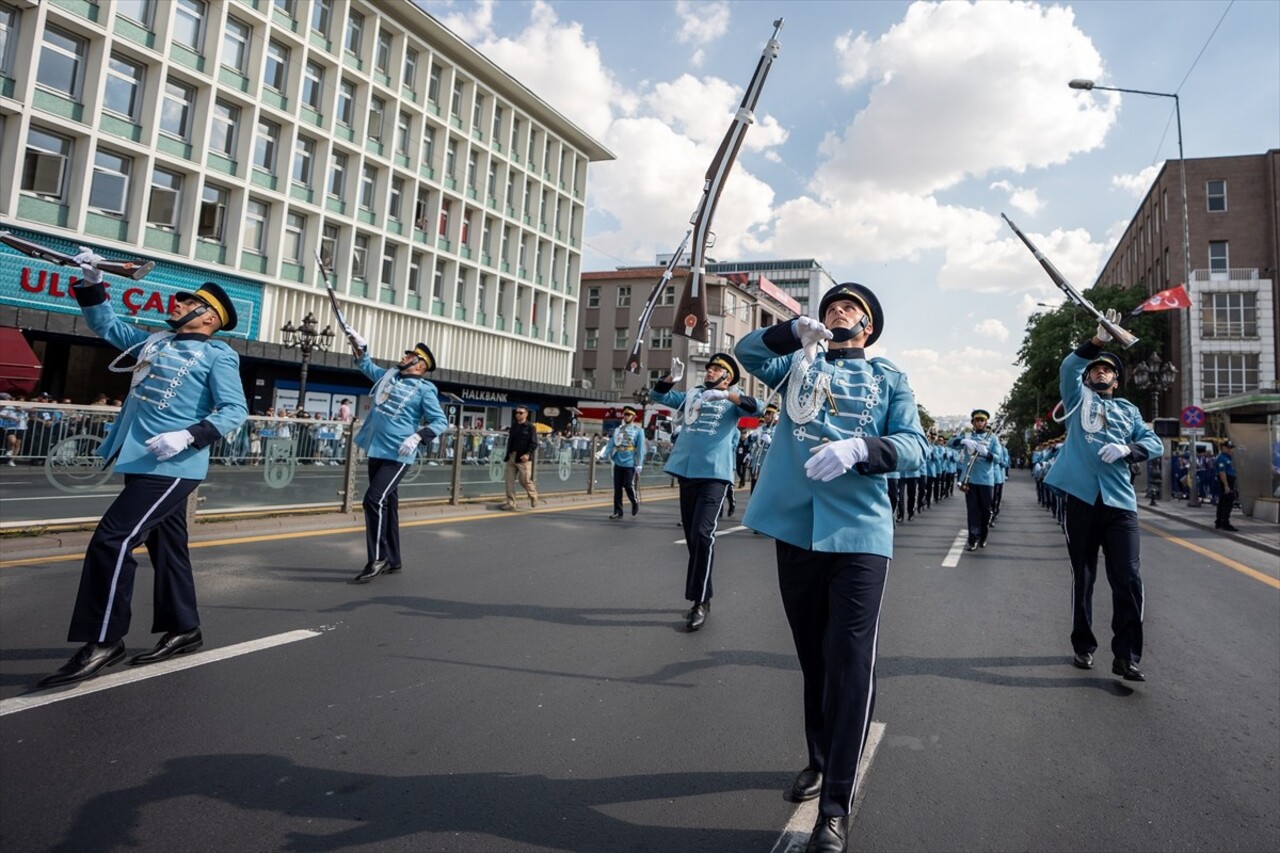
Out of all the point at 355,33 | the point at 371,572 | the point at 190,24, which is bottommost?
the point at 371,572

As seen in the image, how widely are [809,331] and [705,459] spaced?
3.30 metres

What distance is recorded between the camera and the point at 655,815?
270cm

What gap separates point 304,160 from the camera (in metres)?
32.5

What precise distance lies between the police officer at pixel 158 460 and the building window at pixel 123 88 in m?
27.2

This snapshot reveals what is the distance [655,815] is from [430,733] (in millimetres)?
1153

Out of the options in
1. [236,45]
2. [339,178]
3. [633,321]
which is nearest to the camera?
[236,45]

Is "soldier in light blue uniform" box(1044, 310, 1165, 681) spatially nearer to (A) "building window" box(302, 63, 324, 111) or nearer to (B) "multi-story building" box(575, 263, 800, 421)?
(A) "building window" box(302, 63, 324, 111)

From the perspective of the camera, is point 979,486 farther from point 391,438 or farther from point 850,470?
point 850,470

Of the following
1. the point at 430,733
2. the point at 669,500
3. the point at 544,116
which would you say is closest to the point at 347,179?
the point at 544,116

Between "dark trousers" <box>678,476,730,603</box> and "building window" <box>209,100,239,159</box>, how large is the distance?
29.6 meters

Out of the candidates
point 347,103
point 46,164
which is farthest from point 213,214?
point 347,103

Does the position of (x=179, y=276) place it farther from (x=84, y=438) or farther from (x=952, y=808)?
(x=952, y=808)

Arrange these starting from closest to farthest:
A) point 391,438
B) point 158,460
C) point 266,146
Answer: point 158,460 → point 391,438 → point 266,146

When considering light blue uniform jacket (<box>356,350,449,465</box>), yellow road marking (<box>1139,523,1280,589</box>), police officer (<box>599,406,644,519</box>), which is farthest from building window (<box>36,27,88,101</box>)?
yellow road marking (<box>1139,523,1280,589</box>)
